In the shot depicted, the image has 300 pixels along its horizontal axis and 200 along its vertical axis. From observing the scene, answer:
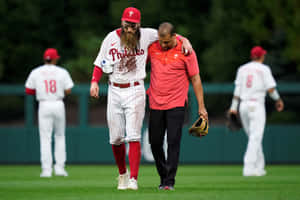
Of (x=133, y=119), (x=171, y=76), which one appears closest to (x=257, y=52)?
(x=171, y=76)

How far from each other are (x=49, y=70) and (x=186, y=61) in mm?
5093

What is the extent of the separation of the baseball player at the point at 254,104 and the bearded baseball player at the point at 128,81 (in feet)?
15.1

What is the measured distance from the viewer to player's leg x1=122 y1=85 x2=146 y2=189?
30.6ft

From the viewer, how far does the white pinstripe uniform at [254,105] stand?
13.6 meters

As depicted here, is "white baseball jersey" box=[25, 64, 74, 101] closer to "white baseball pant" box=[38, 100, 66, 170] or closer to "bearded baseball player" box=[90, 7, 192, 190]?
"white baseball pant" box=[38, 100, 66, 170]

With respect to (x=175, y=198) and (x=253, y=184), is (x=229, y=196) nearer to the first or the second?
(x=175, y=198)

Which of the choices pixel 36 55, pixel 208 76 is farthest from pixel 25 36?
pixel 208 76

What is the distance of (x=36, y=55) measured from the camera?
32188 mm

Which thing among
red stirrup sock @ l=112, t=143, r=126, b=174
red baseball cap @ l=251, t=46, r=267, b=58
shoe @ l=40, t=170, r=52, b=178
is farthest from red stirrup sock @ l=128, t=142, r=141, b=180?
red baseball cap @ l=251, t=46, r=267, b=58

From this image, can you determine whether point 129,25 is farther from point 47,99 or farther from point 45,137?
point 45,137

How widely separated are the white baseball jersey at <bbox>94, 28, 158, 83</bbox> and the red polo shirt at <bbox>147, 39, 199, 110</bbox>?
0.69 feet

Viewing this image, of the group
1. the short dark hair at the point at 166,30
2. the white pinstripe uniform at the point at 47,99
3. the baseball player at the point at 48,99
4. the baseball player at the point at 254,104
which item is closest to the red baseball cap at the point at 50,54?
the baseball player at the point at 48,99

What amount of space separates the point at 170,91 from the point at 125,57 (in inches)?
28.6

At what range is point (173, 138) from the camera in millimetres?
9227
